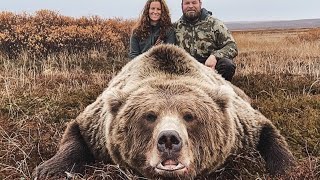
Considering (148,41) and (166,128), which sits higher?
(148,41)

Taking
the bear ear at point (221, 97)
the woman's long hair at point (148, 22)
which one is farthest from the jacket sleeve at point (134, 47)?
the bear ear at point (221, 97)

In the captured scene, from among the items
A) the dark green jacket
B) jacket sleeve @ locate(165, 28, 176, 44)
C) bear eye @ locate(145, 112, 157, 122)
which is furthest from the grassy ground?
jacket sleeve @ locate(165, 28, 176, 44)

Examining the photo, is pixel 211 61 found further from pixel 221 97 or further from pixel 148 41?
pixel 221 97

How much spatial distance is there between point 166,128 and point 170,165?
25cm

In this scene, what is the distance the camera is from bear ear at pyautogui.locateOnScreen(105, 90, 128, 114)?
4113 mm

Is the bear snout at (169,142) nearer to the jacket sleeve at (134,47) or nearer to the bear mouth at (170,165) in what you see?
the bear mouth at (170,165)

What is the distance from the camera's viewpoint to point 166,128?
3.35 m

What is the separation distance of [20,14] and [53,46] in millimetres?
1822

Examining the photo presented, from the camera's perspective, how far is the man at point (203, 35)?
7.00 meters

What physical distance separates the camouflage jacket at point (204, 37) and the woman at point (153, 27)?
0.64ft

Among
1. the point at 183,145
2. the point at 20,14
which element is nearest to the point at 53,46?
the point at 20,14

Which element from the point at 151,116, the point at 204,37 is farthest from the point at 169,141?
the point at 204,37

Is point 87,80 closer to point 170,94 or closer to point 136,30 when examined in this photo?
point 136,30

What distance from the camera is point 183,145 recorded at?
132 inches
